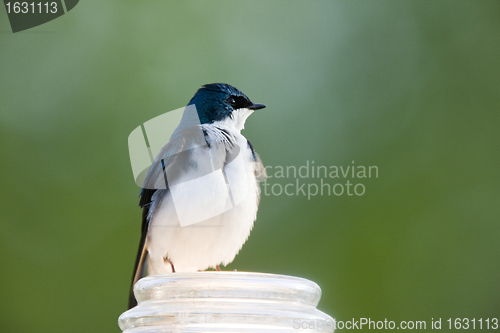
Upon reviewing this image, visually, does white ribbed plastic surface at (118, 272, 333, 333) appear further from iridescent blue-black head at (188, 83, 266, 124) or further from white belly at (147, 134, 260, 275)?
iridescent blue-black head at (188, 83, 266, 124)

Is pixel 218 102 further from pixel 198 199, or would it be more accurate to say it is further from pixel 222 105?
pixel 198 199

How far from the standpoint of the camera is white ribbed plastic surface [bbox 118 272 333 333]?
70 cm

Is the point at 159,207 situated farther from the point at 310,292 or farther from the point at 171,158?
the point at 310,292

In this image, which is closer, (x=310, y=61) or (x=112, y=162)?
(x=112, y=162)

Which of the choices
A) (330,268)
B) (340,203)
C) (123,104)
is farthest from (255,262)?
(123,104)

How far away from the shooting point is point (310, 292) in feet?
2.59

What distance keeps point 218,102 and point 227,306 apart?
5.49 feet

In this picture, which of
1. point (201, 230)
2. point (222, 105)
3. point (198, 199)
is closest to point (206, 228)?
point (201, 230)

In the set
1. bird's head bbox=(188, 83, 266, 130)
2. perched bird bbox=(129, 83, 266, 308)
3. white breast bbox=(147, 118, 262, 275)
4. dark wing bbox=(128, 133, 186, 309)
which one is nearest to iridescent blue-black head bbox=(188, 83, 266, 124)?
bird's head bbox=(188, 83, 266, 130)

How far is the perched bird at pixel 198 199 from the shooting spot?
6.06 ft

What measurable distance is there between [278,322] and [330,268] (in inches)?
88.5

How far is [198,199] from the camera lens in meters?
1.82

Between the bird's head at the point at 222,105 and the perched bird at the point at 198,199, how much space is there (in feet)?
0.33

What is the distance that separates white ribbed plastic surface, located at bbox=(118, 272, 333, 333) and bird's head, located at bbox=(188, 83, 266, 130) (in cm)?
154
